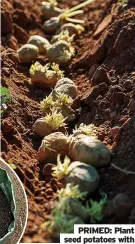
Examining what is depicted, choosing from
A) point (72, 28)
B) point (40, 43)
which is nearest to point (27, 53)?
point (40, 43)

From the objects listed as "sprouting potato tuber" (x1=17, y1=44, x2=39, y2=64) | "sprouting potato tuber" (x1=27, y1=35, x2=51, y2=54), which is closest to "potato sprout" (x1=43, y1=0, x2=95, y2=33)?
"sprouting potato tuber" (x1=27, y1=35, x2=51, y2=54)

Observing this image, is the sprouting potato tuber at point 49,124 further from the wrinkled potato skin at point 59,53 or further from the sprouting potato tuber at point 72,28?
the sprouting potato tuber at point 72,28

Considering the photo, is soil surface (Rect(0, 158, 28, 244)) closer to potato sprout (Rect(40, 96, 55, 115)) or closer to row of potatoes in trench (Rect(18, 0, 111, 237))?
row of potatoes in trench (Rect(18, 0, 111, 237))

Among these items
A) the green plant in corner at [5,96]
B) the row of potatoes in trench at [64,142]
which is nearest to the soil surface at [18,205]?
the row of potatoes in trench at [64,142]

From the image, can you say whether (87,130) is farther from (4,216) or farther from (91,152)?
(4,216)

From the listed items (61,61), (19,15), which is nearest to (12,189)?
Answer: (61,61)

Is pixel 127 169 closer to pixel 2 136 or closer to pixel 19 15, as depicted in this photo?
pixel 2 136
